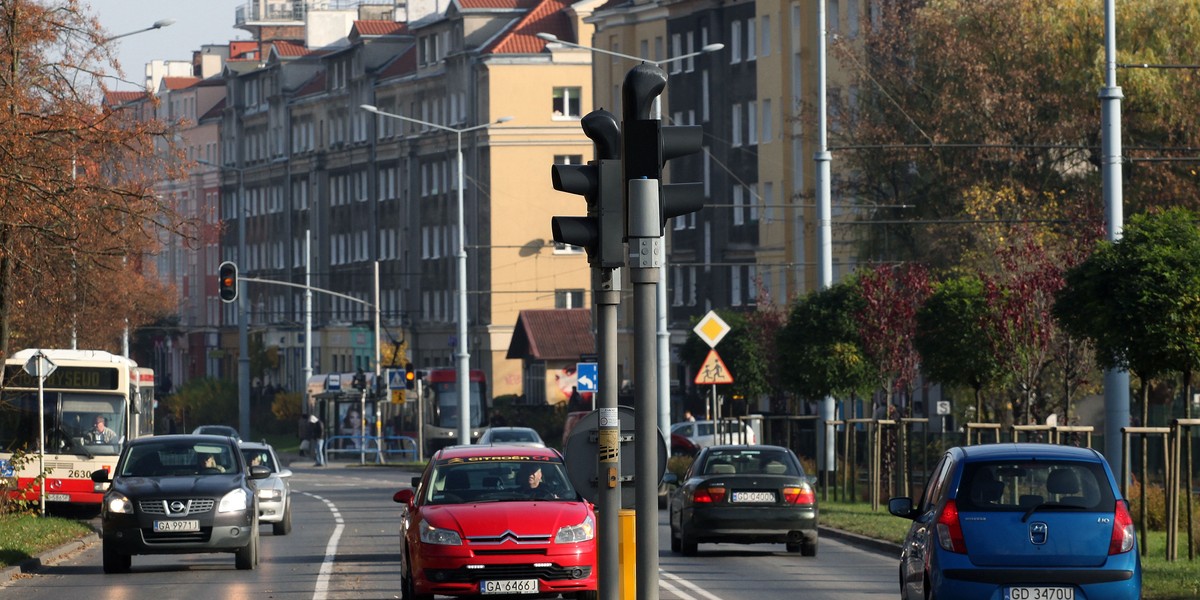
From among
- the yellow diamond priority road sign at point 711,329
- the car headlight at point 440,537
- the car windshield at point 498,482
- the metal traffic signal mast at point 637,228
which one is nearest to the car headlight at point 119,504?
the car windshield at point 498,482

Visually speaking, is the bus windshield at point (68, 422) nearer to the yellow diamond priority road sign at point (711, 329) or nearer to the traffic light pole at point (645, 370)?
the yellow diamond priority road sign at point (711, 329)

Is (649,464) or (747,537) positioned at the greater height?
A: (649,464)

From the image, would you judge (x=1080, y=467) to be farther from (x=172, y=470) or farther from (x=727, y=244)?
(x=727, y=244)

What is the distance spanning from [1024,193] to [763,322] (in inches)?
385

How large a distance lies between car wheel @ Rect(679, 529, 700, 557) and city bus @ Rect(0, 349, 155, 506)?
12.9 m

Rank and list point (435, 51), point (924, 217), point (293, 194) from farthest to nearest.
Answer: point (293, 194) < point (435, 51) < point (924, 217)

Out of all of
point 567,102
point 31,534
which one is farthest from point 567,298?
point 31,534

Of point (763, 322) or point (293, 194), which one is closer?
point (763, 322)

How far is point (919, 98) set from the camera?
55406 mm

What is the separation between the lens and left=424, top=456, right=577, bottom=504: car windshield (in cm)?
1994

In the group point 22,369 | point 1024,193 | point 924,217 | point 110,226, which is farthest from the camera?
point 924,217

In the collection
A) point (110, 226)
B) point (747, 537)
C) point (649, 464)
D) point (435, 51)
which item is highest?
point (435, 51)

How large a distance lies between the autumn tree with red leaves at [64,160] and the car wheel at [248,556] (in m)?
4.15

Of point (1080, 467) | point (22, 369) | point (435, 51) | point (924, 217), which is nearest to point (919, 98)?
point (924, 217)
